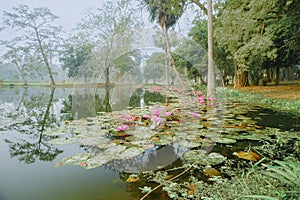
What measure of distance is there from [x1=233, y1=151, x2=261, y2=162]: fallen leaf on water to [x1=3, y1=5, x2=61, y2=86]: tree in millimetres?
14105

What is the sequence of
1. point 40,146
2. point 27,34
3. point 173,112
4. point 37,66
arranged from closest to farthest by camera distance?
point 40,146
point 173,112
point 27,34
point 37,66

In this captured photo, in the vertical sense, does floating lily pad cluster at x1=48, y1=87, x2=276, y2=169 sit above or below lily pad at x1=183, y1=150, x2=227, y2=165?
above

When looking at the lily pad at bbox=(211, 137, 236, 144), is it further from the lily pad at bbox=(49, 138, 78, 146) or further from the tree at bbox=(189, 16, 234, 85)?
the tree at bbox=(189, 16, 234, 85)

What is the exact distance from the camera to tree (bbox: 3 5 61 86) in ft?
37.7

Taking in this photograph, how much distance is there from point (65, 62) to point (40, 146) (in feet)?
44.5

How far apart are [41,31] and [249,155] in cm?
1616

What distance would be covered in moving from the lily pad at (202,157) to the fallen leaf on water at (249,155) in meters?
0.13

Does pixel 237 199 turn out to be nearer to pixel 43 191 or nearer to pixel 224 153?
pixel 224 153

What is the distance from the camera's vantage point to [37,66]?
14703 millimetres

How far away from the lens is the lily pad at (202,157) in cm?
111

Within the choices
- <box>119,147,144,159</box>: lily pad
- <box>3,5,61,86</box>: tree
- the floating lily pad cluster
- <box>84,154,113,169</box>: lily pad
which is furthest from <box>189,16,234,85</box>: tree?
<box>3,5,61,86</box>: tree

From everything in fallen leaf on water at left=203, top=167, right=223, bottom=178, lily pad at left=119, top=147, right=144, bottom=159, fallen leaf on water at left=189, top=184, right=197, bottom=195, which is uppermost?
lily pad at left=119, top=147, right=144, bottom=159

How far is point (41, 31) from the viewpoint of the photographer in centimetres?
1297

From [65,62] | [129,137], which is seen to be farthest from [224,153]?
[65,62]
